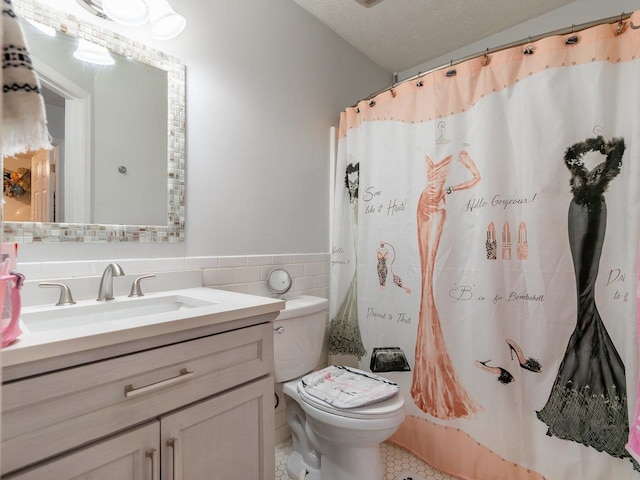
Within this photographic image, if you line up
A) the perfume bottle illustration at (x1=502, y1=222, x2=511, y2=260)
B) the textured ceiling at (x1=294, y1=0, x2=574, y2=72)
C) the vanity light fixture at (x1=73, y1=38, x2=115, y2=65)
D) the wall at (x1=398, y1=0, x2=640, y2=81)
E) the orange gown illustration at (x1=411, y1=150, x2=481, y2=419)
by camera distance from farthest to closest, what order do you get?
1. the textured ceiling at (x1=294, y1=0, x2=574, y2=72)
2. the wall at (x1=398, y1=0, x2=640, y2=81)
3. the orange gown illustration at (x1=411, y1=150, x2=481, y2=419)
4. the perfume bottle illustration at (x1=502, y1=222, x2=511, y2=260)
5. the vanity light fixture at (x1=73, y1=38, x2=115, y2=65)

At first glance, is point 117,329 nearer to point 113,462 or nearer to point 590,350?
point 113,462

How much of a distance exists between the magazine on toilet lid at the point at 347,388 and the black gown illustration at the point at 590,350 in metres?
0.63

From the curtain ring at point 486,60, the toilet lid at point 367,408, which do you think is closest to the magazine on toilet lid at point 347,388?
the toilet lid at point 367,408

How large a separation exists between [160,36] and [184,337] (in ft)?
3.73

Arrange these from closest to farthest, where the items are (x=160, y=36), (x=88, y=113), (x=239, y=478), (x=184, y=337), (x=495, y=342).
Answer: (x=184, y=337) → (x=239, y=478) → (x=88, y=113) → (x=160, y=36) → (x=495, y=342)

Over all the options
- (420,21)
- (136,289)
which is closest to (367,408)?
(136,289)

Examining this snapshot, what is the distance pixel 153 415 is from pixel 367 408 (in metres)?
0.74

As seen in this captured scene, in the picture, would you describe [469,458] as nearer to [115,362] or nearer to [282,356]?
[282,356]

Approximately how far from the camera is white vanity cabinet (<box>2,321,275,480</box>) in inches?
26.9

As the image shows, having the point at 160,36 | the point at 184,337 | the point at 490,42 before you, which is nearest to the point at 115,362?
the point at 184,337

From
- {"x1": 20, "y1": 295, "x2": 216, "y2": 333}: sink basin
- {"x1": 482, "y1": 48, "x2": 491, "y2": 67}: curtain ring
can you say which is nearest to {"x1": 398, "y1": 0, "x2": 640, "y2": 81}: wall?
{"x1": 482, "y1": 48, "x2": 491, "y2": 67}: curtain ring

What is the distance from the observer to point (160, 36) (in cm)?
131

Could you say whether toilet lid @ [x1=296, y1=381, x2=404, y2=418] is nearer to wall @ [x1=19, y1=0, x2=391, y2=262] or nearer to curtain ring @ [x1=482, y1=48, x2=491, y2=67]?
wall @ [x1=19, y1=0, x2=391, y2=262]

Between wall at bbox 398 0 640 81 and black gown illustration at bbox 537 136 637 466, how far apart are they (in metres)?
0.91
